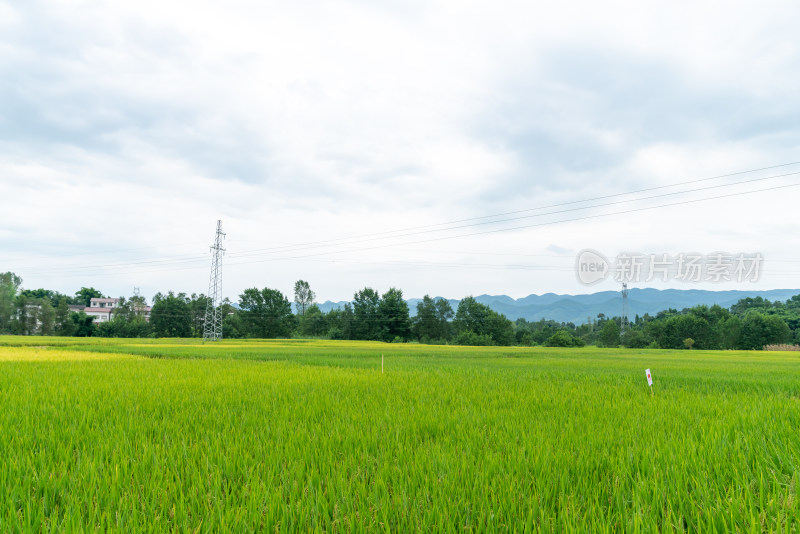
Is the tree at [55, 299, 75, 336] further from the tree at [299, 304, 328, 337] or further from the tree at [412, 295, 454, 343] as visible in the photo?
the tree at [412, 295, 454, 343]

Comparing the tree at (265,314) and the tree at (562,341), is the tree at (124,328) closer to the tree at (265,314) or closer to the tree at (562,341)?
the tree at (265,314)

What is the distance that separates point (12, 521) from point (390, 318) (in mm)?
78971

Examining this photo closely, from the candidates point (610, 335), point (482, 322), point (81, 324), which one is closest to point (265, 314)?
point (81, 324)

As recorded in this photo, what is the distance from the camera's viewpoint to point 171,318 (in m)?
75.9

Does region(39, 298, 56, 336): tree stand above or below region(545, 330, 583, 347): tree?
above

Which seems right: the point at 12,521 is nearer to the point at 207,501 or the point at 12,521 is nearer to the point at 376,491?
the point at 207,501

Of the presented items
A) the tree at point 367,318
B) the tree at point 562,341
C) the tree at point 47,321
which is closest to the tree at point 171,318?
the tree at point 47,321

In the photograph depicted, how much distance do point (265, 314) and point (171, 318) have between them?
1637 cm

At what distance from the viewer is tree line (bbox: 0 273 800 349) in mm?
70625

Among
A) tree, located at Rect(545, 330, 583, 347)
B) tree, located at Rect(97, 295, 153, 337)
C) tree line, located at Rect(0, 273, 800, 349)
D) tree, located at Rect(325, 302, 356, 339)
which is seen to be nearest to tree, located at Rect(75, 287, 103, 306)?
tree line, located at Rect(0, 273, 800, 349)

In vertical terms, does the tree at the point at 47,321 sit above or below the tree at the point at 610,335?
above

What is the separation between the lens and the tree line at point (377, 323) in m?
70.6

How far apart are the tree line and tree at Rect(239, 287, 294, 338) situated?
184mm

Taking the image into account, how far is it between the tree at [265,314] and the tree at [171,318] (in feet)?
33.0
